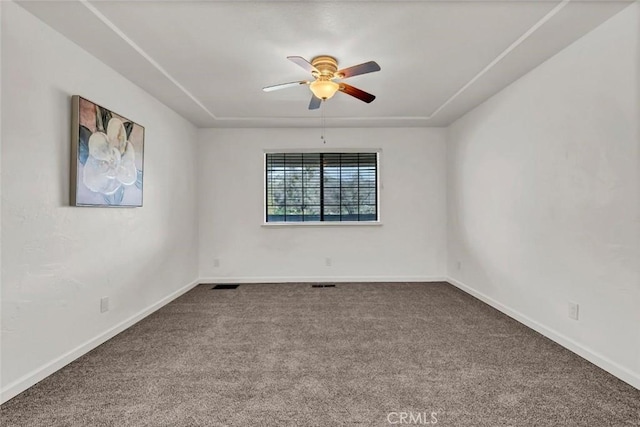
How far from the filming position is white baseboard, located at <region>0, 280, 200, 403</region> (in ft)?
6.11

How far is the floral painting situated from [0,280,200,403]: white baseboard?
1.09 m

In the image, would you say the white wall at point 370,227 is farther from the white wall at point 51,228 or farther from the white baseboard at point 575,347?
the white wall at point 51,228

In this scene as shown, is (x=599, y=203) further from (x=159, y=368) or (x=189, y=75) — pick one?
(x=189, y=75)

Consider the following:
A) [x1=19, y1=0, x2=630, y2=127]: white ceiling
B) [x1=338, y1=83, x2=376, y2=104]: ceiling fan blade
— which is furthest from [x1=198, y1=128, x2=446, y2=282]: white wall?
[x1=338, y1=83, x2=376, y2=104]: ceiling fan blade

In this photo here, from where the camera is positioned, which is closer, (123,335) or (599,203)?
(599,203)

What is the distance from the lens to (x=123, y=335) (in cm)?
281

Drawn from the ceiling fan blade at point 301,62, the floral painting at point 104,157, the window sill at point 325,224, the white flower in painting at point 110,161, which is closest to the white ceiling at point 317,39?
the ceiling fan blade at point 301,62

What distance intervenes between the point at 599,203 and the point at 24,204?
3.83 m

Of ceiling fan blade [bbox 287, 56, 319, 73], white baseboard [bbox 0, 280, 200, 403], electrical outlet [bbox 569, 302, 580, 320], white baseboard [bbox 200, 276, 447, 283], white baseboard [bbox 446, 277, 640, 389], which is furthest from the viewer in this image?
white baseboard [bbox 200, 276, 447, 283]

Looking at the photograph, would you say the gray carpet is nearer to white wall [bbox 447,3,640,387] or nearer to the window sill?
white wall [bbox 447,3,640,387]

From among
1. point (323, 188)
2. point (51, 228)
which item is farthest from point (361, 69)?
point (323, 188)

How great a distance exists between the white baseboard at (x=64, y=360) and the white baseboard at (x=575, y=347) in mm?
3754

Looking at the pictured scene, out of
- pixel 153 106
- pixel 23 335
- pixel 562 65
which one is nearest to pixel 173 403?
pixel 23 335

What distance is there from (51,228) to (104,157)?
0.74 m
